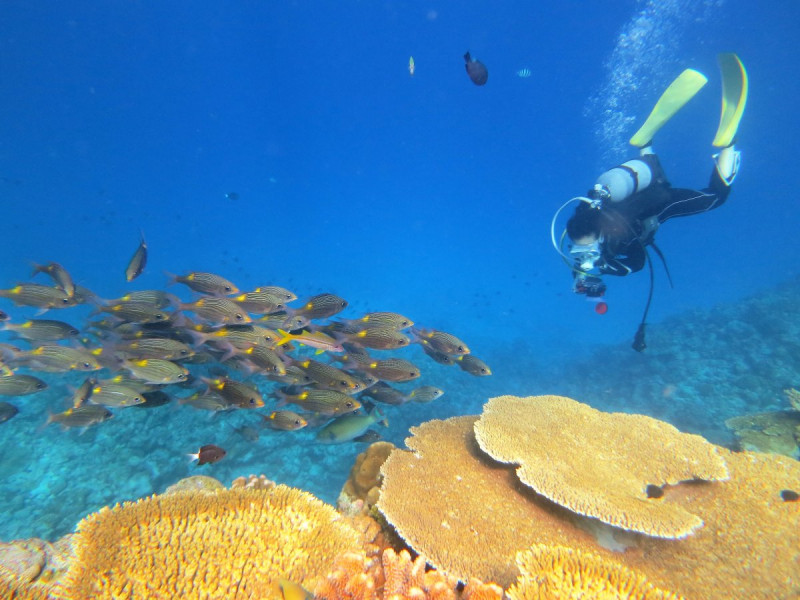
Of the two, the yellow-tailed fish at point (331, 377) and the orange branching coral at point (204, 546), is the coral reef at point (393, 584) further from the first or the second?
the yellow-tailed fish at point (331, 377)

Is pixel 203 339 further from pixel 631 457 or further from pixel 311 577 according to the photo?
pixel 631 457

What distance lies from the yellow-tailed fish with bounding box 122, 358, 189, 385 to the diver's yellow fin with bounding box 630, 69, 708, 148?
10.4 metres

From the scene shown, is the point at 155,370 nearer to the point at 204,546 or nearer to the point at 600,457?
the point at 204,546

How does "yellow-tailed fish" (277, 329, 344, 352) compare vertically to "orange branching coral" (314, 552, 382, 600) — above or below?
above

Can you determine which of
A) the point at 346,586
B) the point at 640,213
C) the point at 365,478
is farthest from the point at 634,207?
the point at 346,586

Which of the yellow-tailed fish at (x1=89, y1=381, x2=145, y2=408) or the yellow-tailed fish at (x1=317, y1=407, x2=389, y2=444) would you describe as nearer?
the yellow-tailed fish at (x1=89, y1=381, x2=145, y2=408)

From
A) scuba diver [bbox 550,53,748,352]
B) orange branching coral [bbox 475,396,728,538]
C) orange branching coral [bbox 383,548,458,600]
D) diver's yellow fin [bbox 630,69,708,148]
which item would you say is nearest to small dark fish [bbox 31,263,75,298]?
orange branching coral [bbox 383,548,458,600]

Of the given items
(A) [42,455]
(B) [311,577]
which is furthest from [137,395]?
(A) [42,455]

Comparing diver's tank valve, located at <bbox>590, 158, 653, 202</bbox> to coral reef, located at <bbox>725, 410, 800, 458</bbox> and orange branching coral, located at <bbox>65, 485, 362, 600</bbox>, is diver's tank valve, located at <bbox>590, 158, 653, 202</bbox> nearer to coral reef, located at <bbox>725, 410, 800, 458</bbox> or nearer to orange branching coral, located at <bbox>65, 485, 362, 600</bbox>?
coral reef, located at <bbox>725, 410, 800, 458</bbox>

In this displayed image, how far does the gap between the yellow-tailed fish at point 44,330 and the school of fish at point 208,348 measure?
0.04ft

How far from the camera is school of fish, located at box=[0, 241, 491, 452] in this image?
4.76 m

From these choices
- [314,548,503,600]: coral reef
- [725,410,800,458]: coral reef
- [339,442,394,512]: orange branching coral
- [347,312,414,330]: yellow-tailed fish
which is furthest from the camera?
[725,410,800,458]: coral reef

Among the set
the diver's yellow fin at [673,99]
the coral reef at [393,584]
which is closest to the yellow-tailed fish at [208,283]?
the coral reef at [393,584]

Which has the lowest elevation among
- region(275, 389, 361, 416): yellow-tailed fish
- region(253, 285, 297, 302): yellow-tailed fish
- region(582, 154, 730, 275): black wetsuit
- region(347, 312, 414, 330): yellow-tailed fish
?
region(275, 389, 361, 416): yellow-tailed fish
